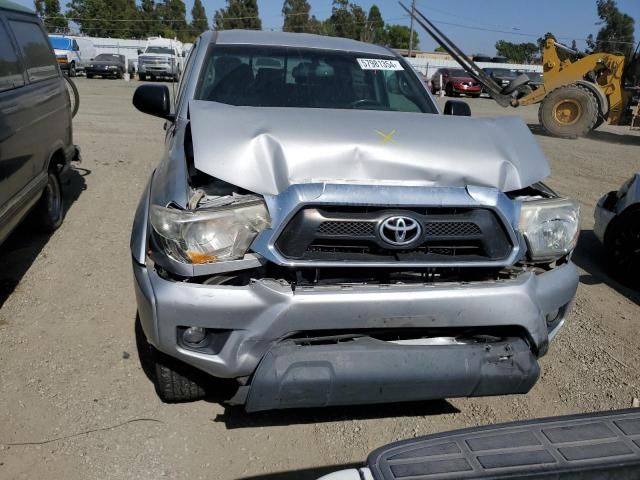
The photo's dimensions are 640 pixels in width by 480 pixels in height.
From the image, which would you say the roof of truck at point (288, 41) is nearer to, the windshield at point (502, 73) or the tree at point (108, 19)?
the windshield at point (502, 73)

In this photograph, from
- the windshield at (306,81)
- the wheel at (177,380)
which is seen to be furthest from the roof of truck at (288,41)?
the wheel at (177,380)

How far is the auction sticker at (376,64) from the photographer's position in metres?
4.14

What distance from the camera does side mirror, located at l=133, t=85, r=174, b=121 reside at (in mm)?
3855

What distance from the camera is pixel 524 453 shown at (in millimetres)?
1199

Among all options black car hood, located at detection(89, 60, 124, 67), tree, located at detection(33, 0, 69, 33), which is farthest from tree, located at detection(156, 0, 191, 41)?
black car hood, located at detection(89, 60, 124, 67)

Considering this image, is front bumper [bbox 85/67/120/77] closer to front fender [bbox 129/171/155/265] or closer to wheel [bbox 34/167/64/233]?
wheel [bbox 34/167/64/233]

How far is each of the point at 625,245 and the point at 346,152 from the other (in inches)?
140

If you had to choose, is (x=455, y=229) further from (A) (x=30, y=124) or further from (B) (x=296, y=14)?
(B) (x=296, y=14)

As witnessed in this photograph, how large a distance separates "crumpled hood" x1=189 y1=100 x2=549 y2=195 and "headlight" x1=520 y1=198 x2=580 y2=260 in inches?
5.2

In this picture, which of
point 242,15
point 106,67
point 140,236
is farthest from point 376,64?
point 242,15

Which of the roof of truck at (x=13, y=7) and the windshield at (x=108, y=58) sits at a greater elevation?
the roof of truck at (x=13, y=7)

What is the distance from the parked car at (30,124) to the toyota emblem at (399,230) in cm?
276

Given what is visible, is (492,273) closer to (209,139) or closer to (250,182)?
(250,182)

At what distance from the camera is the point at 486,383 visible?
2510 mm
